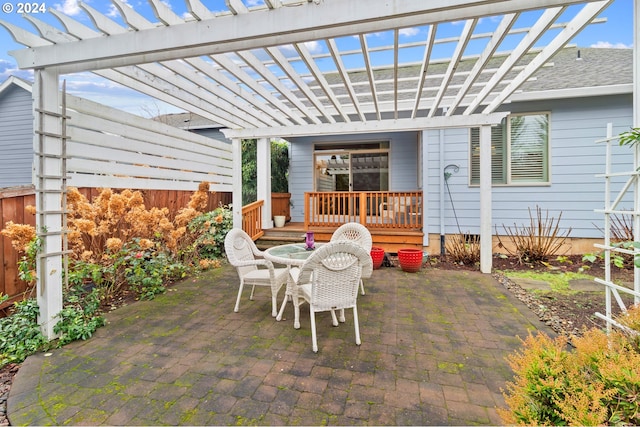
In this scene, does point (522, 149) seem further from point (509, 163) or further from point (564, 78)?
point (564, 78)

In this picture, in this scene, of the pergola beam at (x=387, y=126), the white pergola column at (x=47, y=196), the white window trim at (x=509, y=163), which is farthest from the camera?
the white window trim at (x=509, y=163)

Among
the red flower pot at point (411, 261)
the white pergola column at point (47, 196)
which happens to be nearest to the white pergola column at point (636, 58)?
the red flower pot at point (411, 261)

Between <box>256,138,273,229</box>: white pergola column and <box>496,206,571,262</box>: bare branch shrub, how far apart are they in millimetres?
5149

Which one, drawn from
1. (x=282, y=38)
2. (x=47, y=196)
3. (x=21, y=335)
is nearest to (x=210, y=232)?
(x=47, y=196)

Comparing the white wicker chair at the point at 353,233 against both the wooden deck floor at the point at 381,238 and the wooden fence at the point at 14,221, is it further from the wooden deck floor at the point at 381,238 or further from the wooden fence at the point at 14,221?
the wooden fence at the point at 14,221

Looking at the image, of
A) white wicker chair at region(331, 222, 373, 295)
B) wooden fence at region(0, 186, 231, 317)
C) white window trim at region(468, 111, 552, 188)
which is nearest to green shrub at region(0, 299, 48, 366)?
wooden fence at region(0, 186, 231, 317)

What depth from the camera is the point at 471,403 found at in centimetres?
184

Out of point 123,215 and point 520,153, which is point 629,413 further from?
Answer: point 520,153

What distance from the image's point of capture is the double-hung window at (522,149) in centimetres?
587

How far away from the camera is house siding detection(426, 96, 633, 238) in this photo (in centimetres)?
555

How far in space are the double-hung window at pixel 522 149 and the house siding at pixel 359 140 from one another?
165 cm

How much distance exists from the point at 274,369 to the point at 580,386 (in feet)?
5.96

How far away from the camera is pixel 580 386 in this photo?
3.58 feet

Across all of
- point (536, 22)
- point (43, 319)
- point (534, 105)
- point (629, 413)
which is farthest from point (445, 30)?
point (43, 319)
